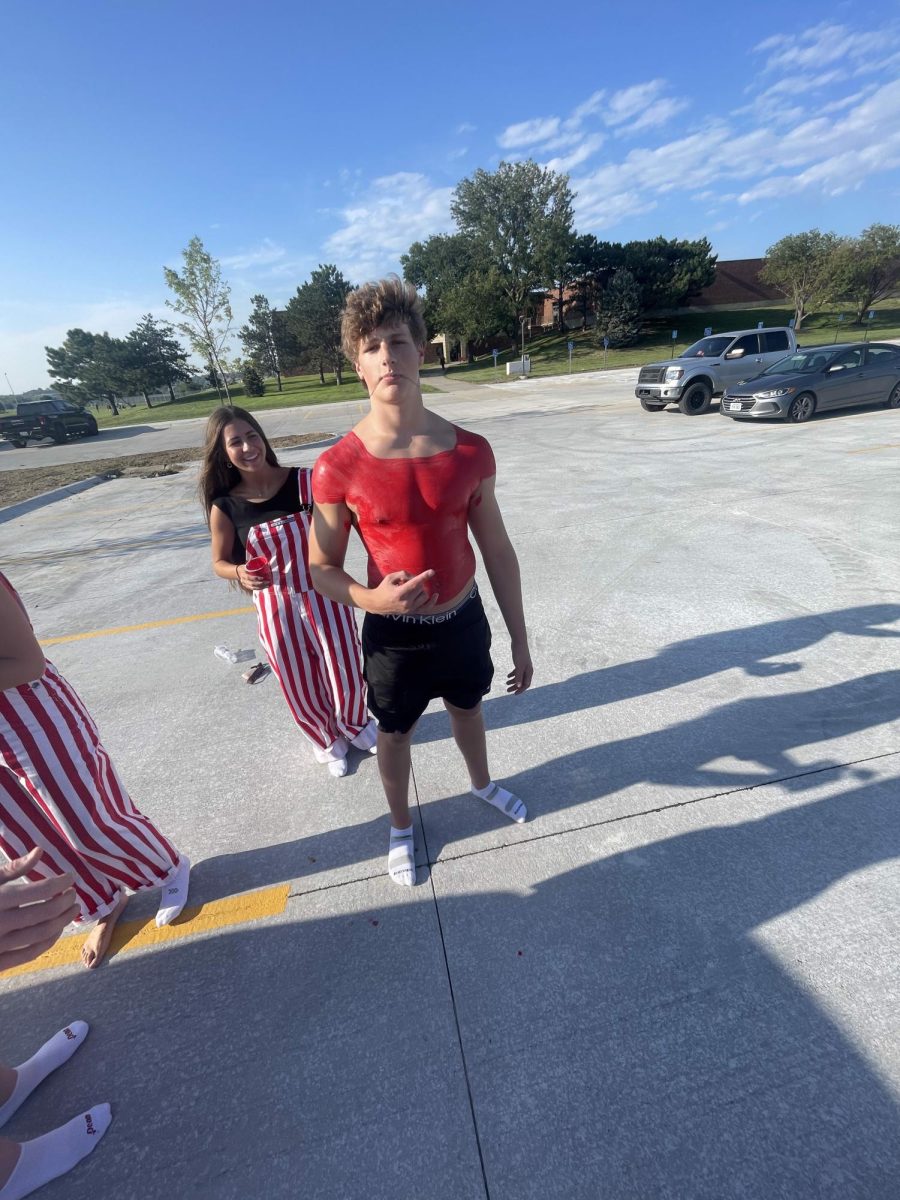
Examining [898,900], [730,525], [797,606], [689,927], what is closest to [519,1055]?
[689,927]

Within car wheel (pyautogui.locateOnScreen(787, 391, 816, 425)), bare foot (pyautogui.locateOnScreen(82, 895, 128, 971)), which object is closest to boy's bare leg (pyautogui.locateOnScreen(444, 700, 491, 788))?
bare foot (pyautogui.locateOnScreen(82, 895, 128, 971))

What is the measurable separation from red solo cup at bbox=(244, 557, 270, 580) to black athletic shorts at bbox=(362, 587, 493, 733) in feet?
2.68

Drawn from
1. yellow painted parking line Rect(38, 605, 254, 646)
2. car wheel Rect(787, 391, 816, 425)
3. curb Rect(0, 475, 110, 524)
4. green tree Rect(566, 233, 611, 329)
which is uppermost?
green tree Rect(566, 233, 611, 329)

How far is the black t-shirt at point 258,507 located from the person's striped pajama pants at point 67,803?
1029mm

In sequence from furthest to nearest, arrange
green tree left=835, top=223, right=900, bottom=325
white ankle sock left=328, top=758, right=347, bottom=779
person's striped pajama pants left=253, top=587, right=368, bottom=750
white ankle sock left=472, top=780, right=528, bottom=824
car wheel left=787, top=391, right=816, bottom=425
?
1. green tree left=835, top=223, right=900, bottom=325
2. car wheel left=787, top=391, right=816, bottom=425
3. white ankle sock left=328, top=758, right=347, bottom=779
4. person's striped pajama pants left=253, top=587, right=368, bottom=750
5. white ankle sock left=472, top=780, right=528, bottom=824

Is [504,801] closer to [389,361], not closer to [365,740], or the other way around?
[365,740]

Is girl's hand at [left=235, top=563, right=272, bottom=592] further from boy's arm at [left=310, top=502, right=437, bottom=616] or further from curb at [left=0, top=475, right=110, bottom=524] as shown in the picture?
curb at [left=0, top=475, right=110, bottom=524]

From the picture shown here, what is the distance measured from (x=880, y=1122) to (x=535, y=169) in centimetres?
5965

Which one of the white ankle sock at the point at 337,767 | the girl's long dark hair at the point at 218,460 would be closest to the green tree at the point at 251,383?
the girl's long dark hair at the point at 218,460

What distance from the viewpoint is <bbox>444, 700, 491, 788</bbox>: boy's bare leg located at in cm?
221

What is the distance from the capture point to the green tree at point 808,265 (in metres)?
36.4

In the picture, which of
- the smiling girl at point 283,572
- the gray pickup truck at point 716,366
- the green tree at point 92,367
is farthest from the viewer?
the green tree at point 92,367

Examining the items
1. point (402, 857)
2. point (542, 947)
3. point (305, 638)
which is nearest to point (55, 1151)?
point (402, 857)

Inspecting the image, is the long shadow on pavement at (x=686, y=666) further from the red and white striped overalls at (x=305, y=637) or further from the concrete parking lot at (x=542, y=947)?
the red and white striped overalls at (x=305, y=637)
